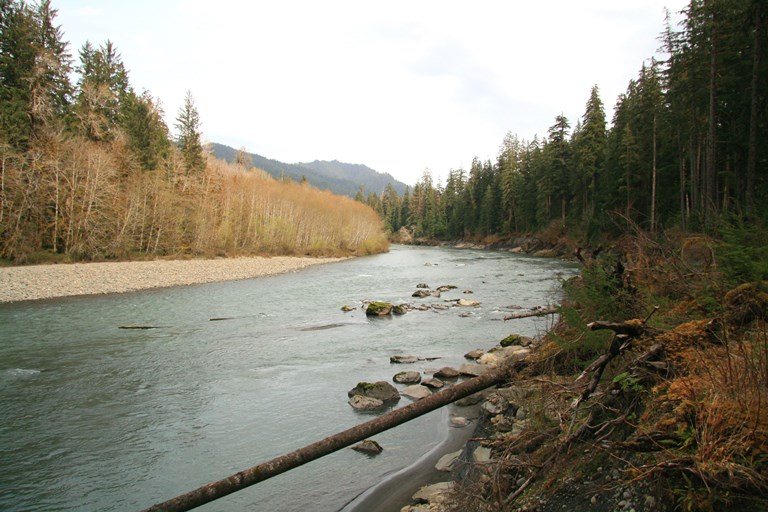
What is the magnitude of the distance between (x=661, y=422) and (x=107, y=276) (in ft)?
98.6

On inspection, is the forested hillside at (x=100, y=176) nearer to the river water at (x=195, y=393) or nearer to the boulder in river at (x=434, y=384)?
the river water at (x=195, y=393)

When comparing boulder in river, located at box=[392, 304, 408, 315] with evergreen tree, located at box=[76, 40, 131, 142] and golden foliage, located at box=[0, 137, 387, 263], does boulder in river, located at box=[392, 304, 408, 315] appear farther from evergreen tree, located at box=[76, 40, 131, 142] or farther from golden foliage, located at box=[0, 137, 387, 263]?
evergreen tree, located at box=[76, 40, 131, 142]

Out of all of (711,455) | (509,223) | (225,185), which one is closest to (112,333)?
(711,455)

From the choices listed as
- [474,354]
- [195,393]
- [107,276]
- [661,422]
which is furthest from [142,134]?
[661,422]

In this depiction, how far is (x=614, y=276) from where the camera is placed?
643 centimetres

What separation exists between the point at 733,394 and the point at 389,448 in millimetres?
5449

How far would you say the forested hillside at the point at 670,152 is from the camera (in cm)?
2042

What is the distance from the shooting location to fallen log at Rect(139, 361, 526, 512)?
2668 mm

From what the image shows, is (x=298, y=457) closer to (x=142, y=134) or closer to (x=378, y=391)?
(x=378, y=391)

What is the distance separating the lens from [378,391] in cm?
903

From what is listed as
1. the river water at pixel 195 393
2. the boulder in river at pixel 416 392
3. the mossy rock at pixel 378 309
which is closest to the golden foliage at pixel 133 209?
the river water at pixel 195 393

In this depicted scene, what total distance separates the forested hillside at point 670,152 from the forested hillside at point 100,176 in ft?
117

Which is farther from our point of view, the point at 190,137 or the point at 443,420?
the point at 190,137

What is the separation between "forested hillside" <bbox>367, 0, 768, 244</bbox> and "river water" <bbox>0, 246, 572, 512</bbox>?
20.1 ft
